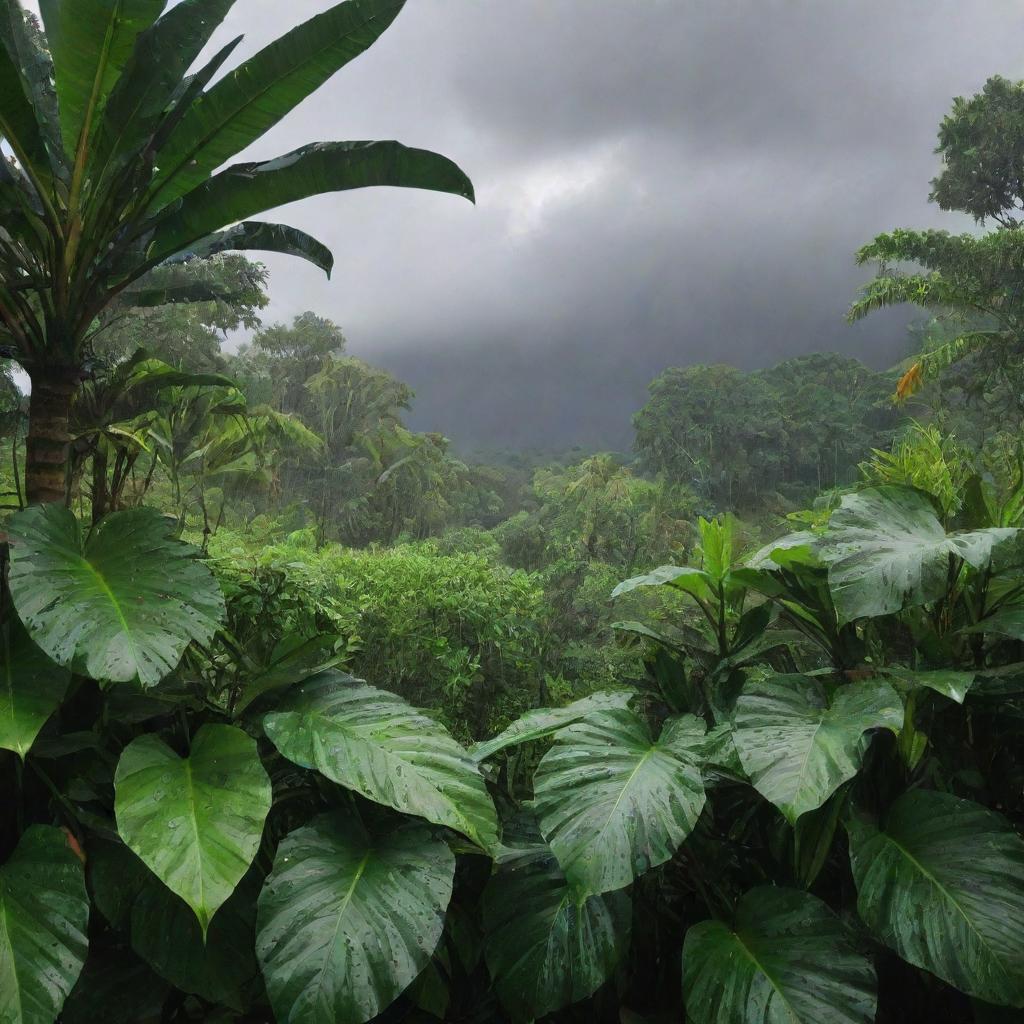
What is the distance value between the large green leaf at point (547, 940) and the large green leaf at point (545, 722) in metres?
0.22

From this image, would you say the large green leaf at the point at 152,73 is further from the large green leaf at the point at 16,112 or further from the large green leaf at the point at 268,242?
the large green leaf at the point at 268,242

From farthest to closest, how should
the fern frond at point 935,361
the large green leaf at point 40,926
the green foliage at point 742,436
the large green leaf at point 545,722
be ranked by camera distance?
the green foliage at point 742,436, the fern frond at point 935,361, the large green leaf at point 545,722, the large green leaf at point 40,926

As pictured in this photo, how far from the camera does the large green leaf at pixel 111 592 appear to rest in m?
1.04

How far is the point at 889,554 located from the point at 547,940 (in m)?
0.84

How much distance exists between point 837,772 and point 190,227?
1746 millimetres

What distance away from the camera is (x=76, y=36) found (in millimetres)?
1400

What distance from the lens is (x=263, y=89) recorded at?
1559 mm

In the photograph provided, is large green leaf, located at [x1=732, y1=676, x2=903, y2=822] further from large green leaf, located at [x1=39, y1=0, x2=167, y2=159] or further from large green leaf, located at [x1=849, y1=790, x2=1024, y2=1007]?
large green leaf, located at [x1=39, y1=0, x2=167, y2=159]

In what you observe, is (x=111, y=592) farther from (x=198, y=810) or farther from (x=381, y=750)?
(x=381, y=750)

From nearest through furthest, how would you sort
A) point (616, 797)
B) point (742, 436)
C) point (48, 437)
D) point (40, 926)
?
point (40, 926), point (616, 797), point (48, 437), point (742, 436)

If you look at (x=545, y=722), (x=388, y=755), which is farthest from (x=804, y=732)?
(x=388, y=755)

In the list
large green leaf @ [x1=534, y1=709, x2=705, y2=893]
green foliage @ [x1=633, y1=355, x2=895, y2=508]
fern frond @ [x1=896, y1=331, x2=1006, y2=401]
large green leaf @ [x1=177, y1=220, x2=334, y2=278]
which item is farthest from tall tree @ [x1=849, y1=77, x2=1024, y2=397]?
large green leaf @ [x1=534, y1=709, x2=705, y2=893]

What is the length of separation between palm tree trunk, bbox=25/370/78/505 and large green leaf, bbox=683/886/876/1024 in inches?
58.8

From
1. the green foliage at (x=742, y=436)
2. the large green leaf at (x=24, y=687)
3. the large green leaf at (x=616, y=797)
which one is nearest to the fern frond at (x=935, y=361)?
the green foliage at (x=742, y=436)
